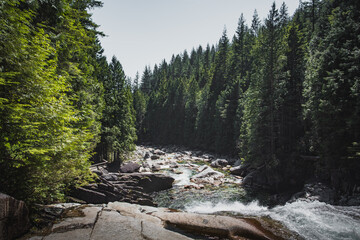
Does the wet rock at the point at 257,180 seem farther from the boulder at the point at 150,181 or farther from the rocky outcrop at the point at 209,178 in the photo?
the boulder at the point at 150,181

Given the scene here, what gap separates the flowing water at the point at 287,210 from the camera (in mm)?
6918

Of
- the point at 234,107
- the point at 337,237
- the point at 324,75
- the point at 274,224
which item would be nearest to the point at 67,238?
the point at 274,224

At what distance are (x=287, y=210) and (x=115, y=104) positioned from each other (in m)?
21.5

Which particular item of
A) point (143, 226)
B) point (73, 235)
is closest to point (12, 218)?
point (73, 235)

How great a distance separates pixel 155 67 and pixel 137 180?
3385 inches

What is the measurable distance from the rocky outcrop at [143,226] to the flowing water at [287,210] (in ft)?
7.45

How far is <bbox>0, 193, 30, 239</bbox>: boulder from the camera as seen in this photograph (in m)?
3.88

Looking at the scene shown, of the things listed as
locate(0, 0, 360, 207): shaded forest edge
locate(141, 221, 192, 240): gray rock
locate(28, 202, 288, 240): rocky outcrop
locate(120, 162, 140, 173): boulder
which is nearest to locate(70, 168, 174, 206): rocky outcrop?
locate(0, 0, 360, 207): shaded forest edge

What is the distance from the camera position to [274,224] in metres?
7.01

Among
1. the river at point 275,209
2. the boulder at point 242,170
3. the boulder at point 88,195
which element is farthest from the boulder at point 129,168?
the boulder at point 242,170

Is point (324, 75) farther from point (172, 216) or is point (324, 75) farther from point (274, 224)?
point (172, 216)

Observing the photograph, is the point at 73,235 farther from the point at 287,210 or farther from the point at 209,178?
the point at 209,178

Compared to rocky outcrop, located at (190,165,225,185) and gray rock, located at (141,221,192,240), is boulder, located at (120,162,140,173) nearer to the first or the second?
rocky outcrop, located at (190,165,225,185)

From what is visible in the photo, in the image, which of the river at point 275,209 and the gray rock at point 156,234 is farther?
the river at point 275,209
